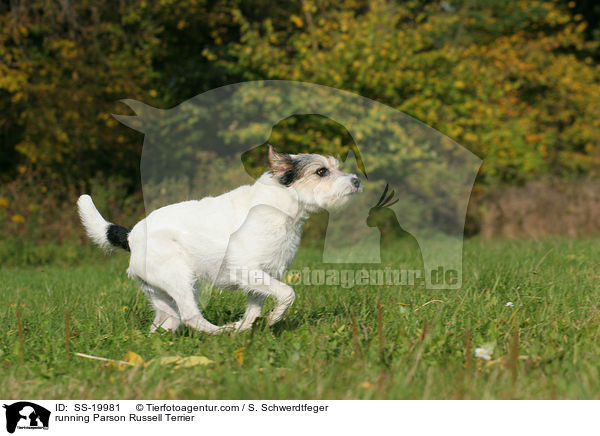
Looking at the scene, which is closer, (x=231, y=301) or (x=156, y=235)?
(x=156, y=235)

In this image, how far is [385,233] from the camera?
34.0ft

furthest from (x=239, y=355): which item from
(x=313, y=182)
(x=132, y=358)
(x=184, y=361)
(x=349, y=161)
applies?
(x=349, y=161)

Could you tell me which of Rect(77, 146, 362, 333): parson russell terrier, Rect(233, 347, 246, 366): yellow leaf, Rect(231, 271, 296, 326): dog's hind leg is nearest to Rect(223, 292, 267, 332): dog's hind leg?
Rect(77, 146, 362, 333): parson russell terrier

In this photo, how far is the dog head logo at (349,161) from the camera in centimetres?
617

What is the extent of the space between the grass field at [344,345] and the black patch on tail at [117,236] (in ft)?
1.84

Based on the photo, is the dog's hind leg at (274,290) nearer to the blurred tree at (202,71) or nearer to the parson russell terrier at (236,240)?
the parson russell terrier at (236,240)

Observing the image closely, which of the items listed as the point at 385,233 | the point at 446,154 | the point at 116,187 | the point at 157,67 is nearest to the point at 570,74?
the point at 446,154

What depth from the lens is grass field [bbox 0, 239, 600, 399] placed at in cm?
283

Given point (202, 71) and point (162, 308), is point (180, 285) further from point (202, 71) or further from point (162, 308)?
point (202, 71)

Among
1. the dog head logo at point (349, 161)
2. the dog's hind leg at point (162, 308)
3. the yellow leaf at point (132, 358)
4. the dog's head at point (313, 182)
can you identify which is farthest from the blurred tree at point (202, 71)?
the yellow leaf at point (132, 358)

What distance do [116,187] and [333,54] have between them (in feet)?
16.2
